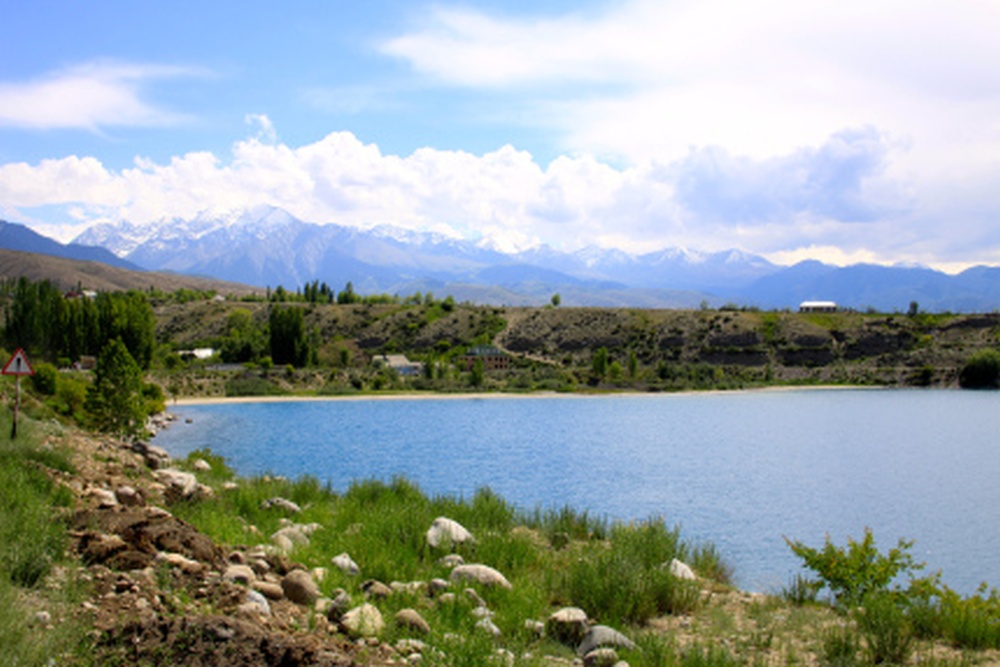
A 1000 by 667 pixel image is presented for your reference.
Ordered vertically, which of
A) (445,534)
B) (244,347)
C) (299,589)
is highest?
(299,589)

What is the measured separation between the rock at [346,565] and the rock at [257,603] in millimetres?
2240

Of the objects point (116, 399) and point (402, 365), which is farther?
point (402, 365)

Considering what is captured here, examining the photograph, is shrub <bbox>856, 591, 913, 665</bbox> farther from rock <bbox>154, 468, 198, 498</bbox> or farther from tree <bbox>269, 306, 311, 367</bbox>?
tree <bbox>269, 306, 311, 367</bbox>

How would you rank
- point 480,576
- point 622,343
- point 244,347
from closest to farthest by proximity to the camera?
point 480,576 < point 244,347 < point 622,343

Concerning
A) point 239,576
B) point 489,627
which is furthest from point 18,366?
point 489,627

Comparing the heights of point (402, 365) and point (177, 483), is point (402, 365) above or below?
below

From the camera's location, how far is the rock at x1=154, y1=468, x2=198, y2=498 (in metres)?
13.2

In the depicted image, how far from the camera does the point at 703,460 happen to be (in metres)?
35.0

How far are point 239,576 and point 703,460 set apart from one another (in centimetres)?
2986

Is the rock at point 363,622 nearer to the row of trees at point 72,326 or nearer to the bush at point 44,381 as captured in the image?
the bush at point 44,381

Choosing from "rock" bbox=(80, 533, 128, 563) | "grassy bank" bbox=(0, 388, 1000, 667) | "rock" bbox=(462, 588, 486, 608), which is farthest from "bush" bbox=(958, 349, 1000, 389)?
"rock" bbox=(80, 533, 128, 563)

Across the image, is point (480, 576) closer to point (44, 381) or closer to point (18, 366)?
point (18, 366)

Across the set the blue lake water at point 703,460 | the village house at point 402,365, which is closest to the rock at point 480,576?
the blue lake water at point 703,460

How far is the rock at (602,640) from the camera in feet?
25.3
